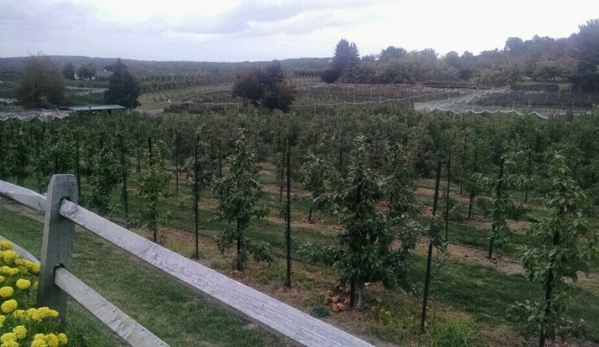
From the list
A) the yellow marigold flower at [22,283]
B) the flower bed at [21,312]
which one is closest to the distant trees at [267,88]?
the flower bed at [21,312]

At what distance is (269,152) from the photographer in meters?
20.0

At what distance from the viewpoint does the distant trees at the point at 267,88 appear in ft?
123

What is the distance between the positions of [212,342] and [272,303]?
373 centimetres

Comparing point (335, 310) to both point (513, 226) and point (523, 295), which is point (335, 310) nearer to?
point (523, 295)

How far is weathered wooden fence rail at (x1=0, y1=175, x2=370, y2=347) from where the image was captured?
173cm

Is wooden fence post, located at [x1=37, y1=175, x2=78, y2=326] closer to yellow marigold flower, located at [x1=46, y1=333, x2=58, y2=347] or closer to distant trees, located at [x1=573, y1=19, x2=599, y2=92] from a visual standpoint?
yellow marigold flower, located at [x1=46, y1=333, x2=58, y2=347]

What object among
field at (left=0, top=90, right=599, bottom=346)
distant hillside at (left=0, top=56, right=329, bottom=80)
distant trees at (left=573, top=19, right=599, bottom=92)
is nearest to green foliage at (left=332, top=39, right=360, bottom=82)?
distant hillside at (left=0, top=56, right=329, bottom=80)

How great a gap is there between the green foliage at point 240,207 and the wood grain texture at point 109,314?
4720mm

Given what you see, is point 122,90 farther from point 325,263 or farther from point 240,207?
point 325,263

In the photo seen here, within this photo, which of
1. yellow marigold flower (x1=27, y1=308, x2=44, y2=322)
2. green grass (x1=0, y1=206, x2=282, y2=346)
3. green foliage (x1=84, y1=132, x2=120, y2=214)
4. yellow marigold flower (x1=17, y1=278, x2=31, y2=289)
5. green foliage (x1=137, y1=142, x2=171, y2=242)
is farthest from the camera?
green foliage (x1=84, y1=132, x2=120, y2=214)

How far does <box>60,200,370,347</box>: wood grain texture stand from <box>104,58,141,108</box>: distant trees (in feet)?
154

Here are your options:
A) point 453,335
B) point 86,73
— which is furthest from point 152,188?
point 86,73

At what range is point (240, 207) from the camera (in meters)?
7.93

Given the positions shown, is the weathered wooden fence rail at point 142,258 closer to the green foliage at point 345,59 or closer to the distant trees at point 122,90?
the distant trees at point 122,90
